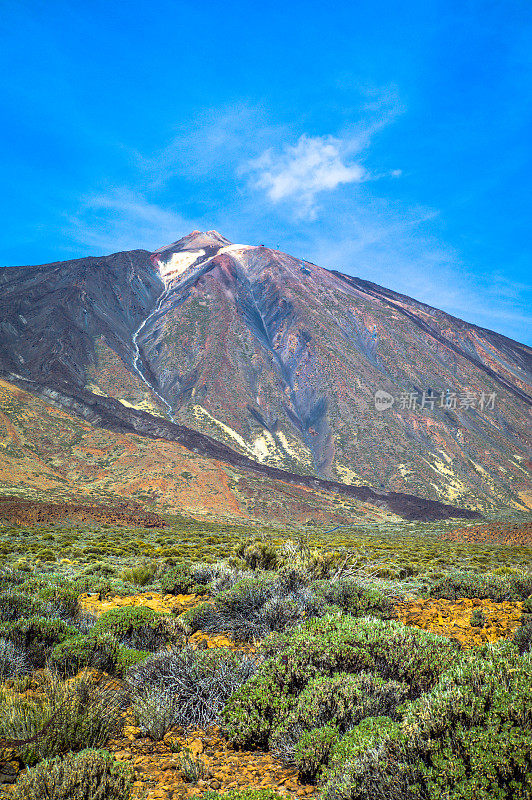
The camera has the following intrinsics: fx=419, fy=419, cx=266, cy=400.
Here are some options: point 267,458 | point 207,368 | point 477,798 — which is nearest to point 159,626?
point 477,798

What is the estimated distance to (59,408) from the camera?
61062 millimetres

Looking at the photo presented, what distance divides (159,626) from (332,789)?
3.97m

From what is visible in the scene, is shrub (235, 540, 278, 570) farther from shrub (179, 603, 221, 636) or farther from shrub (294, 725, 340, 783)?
shrub (294, 725, 340, 783)

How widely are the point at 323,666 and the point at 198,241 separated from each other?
15994 centimetres

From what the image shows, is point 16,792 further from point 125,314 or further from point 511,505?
point 125,314

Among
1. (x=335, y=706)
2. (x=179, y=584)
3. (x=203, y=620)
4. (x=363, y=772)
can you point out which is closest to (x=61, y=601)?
(x=203, y=620)

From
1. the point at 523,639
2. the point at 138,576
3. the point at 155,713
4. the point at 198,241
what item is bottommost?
the point at 138,576

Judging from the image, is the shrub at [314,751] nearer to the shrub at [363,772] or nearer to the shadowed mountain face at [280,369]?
the shrub at [363,772]

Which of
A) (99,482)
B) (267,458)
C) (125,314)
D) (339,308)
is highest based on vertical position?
(339,308)

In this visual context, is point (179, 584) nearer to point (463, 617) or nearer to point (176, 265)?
point (463, 617)

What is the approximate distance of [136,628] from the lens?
5.89 m

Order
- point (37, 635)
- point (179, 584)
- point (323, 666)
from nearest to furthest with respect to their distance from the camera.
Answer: point (323, 666)
point (37, 635)
point (179, 584)

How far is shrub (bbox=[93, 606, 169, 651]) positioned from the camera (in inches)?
225

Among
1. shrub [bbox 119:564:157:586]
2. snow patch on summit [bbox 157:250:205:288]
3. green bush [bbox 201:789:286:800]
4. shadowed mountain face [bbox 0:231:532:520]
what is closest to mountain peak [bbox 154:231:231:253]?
snow patch on summit [bbox 157:250:205:288]
